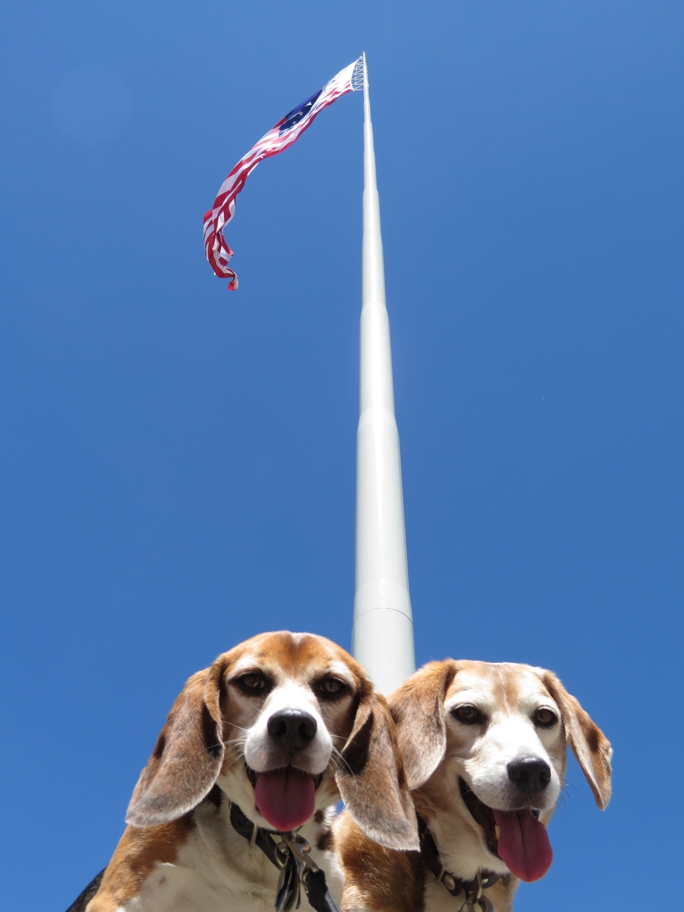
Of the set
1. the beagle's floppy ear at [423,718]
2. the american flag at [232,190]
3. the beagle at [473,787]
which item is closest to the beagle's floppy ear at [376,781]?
the beagle's floppy ear at [423,718]

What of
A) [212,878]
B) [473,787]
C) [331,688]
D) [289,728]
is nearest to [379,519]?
[331,688]

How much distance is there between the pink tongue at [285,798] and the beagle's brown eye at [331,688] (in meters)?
0.56

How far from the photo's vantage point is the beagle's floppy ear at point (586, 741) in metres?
5.11

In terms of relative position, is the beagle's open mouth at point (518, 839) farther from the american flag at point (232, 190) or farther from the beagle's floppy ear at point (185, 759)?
the american flag at point (232, 190)

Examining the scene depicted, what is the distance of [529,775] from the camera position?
4.37 meters

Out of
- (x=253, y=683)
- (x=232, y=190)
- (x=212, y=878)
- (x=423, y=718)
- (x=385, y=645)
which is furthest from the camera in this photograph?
(x=232, y=190)

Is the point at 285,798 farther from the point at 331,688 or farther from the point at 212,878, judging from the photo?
the point at 331,688

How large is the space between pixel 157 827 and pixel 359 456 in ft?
23.5

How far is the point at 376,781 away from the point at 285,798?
0.65 meters

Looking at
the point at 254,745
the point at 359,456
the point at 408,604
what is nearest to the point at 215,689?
the point at 254,745

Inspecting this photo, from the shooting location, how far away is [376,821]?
4.26 meters

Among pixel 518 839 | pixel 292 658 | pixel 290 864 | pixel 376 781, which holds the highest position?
pixel 292 658

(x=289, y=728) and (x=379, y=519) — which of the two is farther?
(x=379, y=519)

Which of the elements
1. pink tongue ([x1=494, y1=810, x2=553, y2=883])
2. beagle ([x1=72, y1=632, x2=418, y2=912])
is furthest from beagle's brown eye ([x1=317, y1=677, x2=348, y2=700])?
→ pink tongue ([x1=494, y1=810, x2=553, y2=883])
